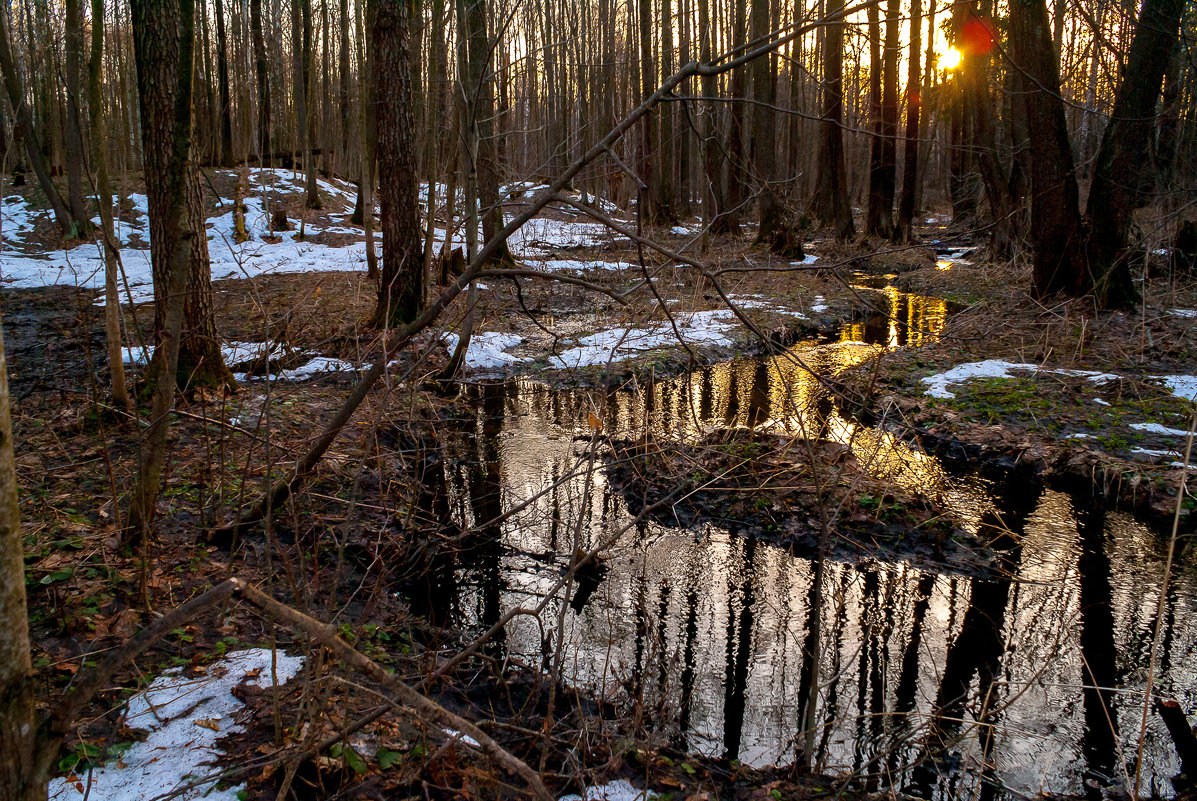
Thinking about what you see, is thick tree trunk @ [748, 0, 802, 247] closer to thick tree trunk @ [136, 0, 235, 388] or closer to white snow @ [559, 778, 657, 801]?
thick tree trunk @ [136, 0, 235, 388]

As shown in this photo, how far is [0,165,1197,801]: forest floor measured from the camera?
118 inches

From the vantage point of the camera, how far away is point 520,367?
1049cm

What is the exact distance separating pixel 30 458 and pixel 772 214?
54.4 ft

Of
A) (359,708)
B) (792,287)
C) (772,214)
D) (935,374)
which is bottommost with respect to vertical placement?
(359,708)

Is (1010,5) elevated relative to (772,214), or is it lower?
elevated

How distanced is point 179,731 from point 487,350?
318 inches

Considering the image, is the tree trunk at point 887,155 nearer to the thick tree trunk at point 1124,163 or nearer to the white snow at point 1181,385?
the thick tree trunk at point 1124,163

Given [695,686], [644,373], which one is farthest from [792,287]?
[695,686]

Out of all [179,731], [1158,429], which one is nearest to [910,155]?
[1158,429]

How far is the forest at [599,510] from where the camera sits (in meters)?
2.86

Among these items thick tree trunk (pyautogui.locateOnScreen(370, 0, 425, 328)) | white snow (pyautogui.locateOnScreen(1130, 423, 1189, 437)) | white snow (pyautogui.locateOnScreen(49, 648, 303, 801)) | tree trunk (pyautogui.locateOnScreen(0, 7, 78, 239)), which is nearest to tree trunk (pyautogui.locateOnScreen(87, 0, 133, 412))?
white snow (pyautogui.locateOnScreen(49, 648, 303, 801))

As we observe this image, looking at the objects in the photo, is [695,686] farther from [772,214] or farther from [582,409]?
[772,214]

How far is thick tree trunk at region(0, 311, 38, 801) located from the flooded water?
5.13ft

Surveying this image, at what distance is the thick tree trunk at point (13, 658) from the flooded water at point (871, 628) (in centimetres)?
156
